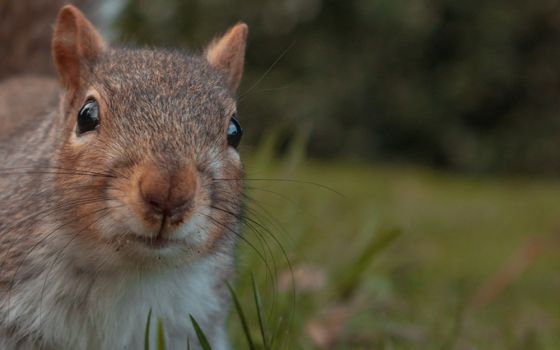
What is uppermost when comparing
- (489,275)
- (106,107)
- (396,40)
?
(396,40)

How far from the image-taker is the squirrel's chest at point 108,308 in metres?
1.75

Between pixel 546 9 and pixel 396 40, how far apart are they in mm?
1191

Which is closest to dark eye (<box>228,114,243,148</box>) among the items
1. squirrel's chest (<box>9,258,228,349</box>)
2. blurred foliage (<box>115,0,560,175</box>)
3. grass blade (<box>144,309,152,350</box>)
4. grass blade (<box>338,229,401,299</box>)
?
squirrel's chest (<box>9,258,228,349</box>)

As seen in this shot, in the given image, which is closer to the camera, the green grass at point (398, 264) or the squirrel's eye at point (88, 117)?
the squirrel's eye at point (88, 117)

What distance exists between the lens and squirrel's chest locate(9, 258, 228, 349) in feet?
5.75

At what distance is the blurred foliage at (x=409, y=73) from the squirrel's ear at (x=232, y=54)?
4.49 meters

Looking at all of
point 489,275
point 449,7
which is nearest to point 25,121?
point 489,275

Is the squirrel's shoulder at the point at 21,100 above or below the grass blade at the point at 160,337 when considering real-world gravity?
above

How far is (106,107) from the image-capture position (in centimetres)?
170

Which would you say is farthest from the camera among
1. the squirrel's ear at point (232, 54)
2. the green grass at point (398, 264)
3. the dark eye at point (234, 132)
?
the green grass at point (398, 264)

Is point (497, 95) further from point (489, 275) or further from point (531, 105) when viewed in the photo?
point (489, 275)

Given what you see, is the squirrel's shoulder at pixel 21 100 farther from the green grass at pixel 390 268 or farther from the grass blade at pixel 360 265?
the grass blade at pixel 360 265

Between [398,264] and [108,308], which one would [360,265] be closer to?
[398,264]

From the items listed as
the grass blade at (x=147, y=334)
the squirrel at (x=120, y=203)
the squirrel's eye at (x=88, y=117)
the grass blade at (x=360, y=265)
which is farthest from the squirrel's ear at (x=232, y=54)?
the grass blade at (x=360, y=265)
